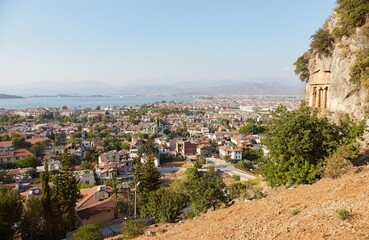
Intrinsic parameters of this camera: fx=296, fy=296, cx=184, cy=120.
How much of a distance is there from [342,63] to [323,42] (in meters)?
2.21

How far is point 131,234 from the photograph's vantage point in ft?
35.1

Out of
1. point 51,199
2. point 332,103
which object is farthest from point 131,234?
point 332,103

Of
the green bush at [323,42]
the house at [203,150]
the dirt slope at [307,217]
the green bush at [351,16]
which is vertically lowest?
the house at [203,150]

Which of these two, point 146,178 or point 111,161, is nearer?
point 146,178

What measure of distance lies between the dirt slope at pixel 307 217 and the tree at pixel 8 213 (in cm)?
933

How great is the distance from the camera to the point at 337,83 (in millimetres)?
14648

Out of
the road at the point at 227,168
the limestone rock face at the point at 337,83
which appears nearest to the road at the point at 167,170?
the road at the point at 227,168

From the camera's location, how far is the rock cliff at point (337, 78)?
13.2 m

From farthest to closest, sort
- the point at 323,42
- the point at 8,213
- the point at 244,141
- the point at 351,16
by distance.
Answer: the point at 244,141, the point at 323,42, the point at 351,16, the point at 8,213

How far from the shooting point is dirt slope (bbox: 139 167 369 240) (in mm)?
5067

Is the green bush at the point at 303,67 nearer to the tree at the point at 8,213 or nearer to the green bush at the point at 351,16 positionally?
the green bush at the point at 351,16

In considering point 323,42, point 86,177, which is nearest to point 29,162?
point 86,177

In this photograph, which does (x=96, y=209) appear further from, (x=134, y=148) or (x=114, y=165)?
(x=134, y=148)

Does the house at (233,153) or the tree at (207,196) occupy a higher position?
the tree at (207,196)
